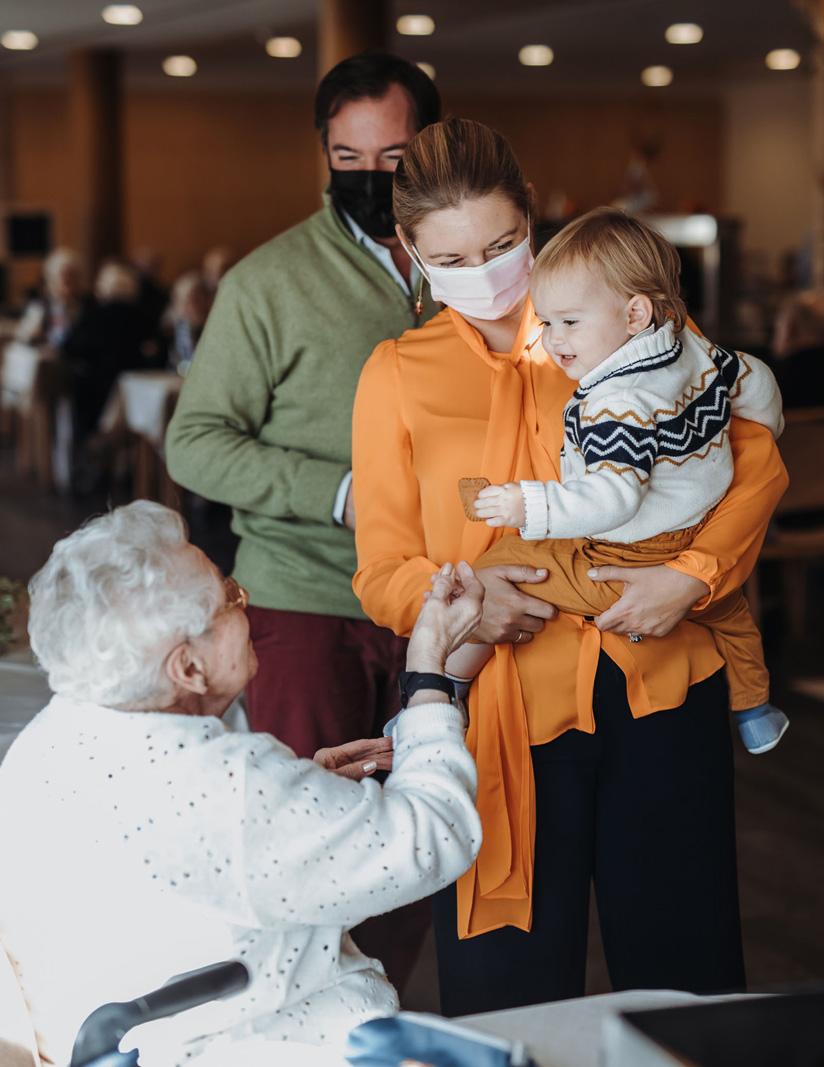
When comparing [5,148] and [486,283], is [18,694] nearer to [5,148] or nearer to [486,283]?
[486,283]

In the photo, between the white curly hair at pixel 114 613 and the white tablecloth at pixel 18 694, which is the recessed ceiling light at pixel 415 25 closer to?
the white tablecloth at pixel 18 694

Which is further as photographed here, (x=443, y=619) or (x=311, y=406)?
(x=311, y=406)

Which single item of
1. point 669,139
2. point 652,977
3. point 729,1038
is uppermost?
point 669,139

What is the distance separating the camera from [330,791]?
1.30 metres

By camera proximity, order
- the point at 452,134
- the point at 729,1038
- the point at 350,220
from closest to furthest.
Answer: the point at 729,1038 < the point at 452,134 < the point at 350,220

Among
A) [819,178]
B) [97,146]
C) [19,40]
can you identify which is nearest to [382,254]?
[819,178]

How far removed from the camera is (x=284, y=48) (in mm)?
13516

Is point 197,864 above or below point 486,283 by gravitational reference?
below

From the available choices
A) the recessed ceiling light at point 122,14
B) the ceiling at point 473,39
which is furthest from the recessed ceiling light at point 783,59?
the recessed ceiling light at point 122,14

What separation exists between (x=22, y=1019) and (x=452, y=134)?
107 centimetres

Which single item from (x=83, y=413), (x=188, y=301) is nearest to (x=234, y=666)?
(x=188, y=301)

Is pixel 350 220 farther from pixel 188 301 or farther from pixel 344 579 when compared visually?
pixel 188 301

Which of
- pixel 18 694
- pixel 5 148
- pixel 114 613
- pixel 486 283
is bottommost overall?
pixel 18 694

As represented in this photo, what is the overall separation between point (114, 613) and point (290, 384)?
0.82 metres
